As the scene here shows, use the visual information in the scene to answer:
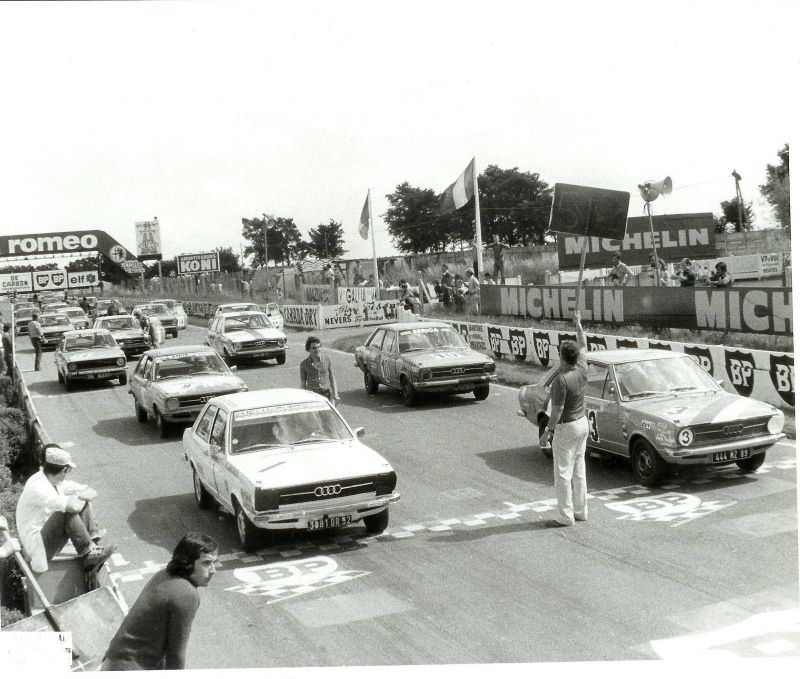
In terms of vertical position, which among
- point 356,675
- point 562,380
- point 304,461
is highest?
point 562,380

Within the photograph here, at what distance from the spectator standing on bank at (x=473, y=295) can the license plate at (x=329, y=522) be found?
20.7m

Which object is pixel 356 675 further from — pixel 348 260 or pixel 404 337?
pixel 348 260

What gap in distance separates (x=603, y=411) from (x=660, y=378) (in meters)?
0.78

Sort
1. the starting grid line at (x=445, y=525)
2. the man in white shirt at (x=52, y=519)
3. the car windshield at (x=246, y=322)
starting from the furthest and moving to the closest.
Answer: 1. the car windshield at (x=246, y=322)
2. the starting grid line at (x=445, y=525)
3. the man in white shirt at (x=52, y=519)

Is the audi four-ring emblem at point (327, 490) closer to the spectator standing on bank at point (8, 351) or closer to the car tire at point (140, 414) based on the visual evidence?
the car tire at point (140, 414)

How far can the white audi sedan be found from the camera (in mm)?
8406

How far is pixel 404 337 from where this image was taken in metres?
17.2

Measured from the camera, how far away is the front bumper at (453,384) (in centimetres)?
1614

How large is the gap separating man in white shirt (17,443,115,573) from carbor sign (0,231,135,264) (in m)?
3.44

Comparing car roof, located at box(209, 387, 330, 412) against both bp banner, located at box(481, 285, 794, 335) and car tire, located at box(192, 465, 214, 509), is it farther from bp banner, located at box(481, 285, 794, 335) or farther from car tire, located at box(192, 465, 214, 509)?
bp banner, located at box(481, 285, 794, 335)

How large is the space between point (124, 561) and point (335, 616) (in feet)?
9.12

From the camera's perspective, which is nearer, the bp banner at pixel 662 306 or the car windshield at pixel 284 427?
the car windshield at pixel 284 427

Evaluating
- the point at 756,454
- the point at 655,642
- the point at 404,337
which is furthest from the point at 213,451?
the point at 404,337

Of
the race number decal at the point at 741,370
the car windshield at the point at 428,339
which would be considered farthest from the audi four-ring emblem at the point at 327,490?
the car windshield at the point at 428,339
